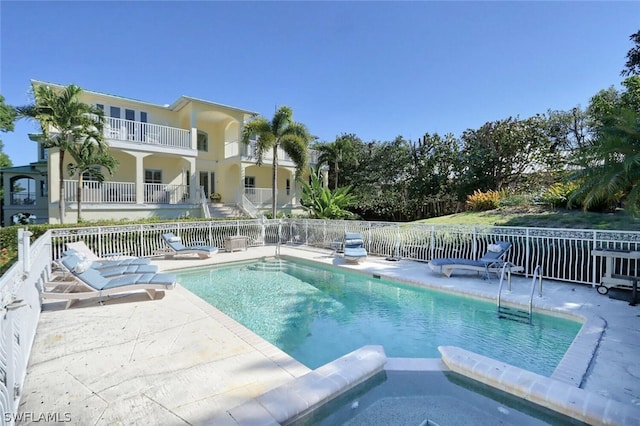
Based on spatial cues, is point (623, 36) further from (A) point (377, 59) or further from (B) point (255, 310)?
(B) point (255, 310)

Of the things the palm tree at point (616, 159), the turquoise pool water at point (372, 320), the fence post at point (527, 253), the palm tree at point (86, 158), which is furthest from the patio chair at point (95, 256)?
the palm tree at point (616, 159)

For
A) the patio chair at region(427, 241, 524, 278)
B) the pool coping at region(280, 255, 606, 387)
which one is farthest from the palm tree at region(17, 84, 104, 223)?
the pool coping at region(280, 255, 606, 387)

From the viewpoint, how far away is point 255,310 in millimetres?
7273

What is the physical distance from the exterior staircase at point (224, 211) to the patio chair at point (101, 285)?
12897 millimetres

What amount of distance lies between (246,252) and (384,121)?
67.3 feet

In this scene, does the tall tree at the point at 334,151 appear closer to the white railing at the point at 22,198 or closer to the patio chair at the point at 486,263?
the patio chair at the point at 486,263

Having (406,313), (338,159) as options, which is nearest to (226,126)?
(338,159)

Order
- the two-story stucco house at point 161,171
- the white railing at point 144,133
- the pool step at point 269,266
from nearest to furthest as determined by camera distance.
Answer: the pool step at point 269,266, the two-story stucco house at point 161,171, the white railing at point 144,133

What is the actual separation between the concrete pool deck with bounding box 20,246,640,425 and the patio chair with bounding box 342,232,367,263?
517cm

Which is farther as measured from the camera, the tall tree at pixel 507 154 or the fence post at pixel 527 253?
the tall tree at pixel 507 154

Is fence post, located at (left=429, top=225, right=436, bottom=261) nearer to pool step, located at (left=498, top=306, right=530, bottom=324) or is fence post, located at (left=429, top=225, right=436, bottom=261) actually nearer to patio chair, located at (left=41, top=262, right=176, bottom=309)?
pool step, located at (left=498, top=306, right=530, bottom=324)

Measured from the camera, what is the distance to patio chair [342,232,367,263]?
1115cm

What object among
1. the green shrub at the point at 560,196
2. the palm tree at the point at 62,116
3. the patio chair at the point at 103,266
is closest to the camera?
the patio chair at the point at 103,266

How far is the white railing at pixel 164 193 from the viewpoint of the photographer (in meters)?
18.2
